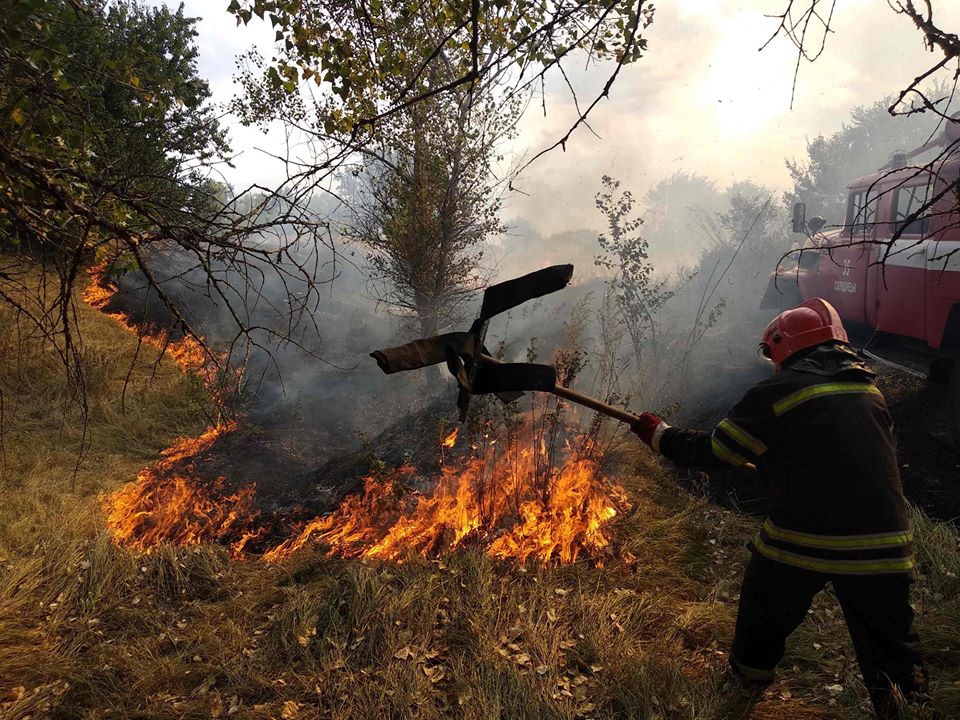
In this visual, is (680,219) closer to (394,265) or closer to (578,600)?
(394,265)

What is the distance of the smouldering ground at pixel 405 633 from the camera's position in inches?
116

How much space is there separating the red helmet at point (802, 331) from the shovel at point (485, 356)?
1443mm

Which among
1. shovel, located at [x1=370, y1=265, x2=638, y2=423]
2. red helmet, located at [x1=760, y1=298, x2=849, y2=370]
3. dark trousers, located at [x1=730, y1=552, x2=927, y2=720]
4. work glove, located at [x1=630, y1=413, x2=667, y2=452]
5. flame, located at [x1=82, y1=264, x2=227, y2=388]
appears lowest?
dark trousers, located at [x1=730, y1=552, x2=927, y2=720]

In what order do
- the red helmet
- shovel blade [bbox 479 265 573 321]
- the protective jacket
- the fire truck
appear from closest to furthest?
1. shovel blade [bbox 479 265 573 321]
2. the protective jacket
3. the red helmet
4. the fire truck

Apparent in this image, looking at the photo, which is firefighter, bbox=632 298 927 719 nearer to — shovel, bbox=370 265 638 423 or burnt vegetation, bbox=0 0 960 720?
burnt vegetation, bbox=0 0 960 720

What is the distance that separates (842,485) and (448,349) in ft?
6.96

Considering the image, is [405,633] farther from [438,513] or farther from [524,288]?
[524,288]

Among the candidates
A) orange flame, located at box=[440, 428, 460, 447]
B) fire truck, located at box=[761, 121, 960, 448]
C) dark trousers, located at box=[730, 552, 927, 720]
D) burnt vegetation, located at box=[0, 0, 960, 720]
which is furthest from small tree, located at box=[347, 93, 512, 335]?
dark trousers, located at box=[730, 552, 927, 720]

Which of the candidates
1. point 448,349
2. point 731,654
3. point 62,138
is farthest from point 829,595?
point 62,138

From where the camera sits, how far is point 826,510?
8.59 ft

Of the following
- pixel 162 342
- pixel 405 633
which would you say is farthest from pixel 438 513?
pixel 162 342

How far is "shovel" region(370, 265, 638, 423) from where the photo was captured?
204 cm

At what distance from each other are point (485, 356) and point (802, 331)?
185 centimetres

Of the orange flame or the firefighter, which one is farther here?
the orange flame
